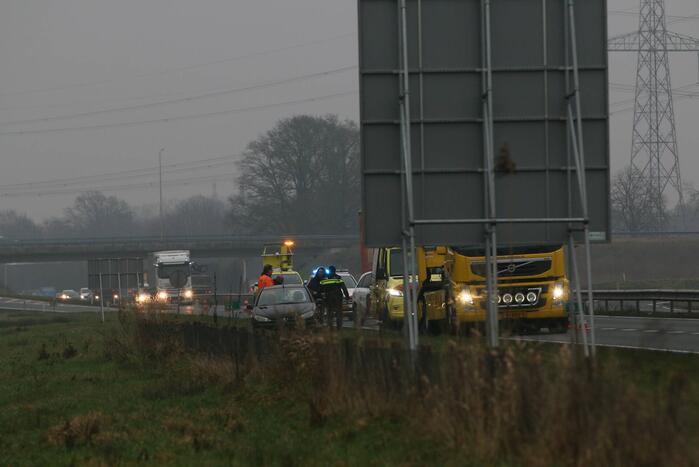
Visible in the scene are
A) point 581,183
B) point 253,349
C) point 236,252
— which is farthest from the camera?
point 236,252

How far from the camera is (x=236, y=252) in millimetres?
96375

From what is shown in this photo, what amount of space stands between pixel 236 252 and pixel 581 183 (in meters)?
83.0

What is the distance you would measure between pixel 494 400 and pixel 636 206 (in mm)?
80857

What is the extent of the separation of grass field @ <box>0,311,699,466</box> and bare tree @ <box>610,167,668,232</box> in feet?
204

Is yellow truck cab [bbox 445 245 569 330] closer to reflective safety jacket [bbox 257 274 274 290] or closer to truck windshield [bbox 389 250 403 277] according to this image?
truck windshield [bbox 389 250 403 277]

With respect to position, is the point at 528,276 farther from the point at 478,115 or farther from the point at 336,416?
the point at 336,416

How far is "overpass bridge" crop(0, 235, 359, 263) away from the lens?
3644 inches

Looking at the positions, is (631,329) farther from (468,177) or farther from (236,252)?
(236,252)

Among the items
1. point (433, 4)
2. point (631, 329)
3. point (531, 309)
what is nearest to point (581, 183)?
point (433, 4)

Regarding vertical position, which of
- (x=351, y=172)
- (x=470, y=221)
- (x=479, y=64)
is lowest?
(x=470, y=221)

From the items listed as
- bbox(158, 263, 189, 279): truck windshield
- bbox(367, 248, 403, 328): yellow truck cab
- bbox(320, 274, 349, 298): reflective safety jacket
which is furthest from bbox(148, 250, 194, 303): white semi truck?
bbox(320, 274, 349, 298): reflective safety jacket

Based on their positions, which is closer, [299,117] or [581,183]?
[581,183]

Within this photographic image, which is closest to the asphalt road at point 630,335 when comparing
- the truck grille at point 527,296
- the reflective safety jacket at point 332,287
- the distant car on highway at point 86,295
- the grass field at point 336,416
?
the truck grille at point 527,296

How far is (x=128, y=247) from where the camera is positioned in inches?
3740
